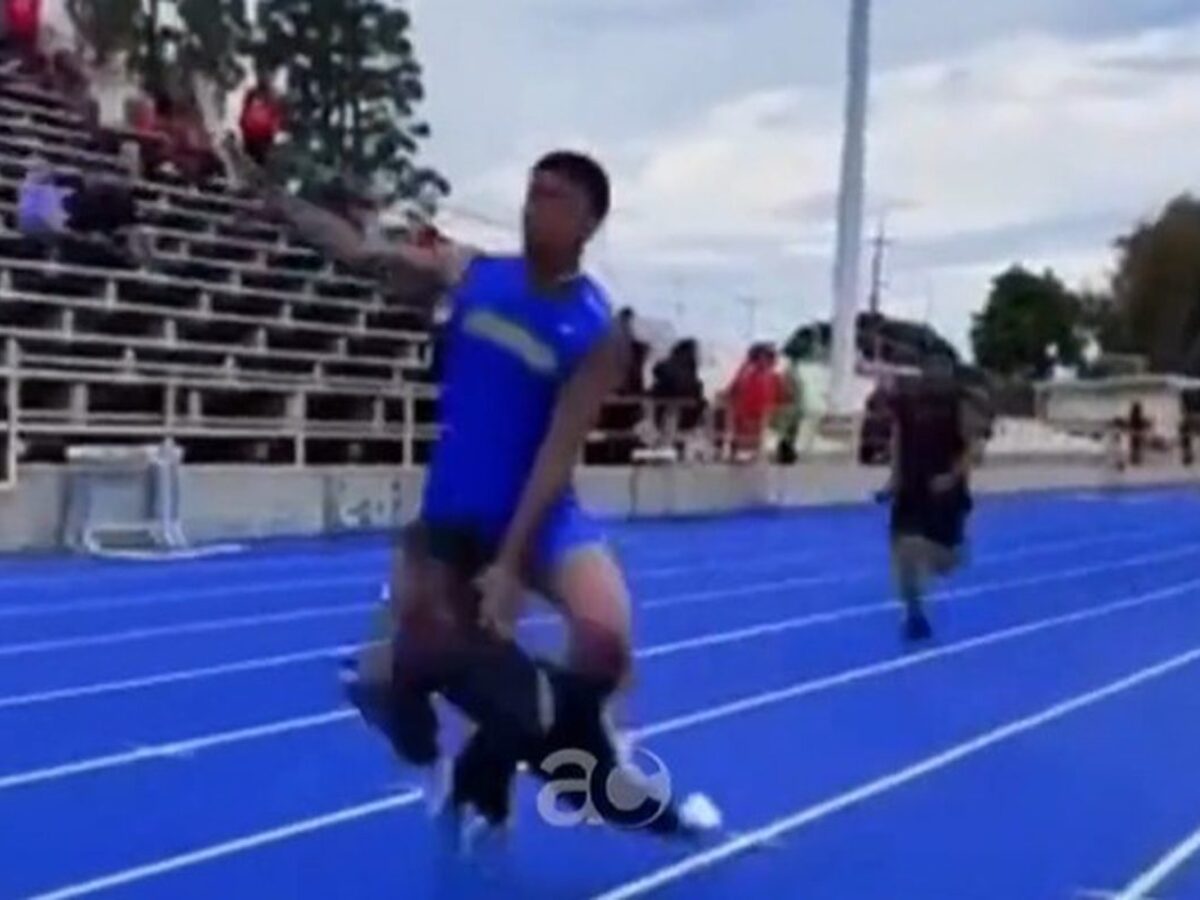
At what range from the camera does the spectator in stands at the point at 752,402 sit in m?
34.9

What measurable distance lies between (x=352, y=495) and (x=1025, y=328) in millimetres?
68580

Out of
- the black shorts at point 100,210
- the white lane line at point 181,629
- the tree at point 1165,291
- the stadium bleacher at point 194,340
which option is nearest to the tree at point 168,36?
the stadium bleacher at point 194,340

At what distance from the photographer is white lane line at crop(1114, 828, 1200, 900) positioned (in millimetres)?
8219

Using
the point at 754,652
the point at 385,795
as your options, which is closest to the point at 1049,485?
the point at 754,652

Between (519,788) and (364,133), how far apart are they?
48649mm

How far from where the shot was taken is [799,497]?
36781 mm

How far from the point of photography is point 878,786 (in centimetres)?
1014

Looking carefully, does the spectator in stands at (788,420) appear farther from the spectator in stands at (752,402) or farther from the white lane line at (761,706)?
the white lane line at (761,706)

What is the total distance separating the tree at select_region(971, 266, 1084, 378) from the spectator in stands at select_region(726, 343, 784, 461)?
54.0 m

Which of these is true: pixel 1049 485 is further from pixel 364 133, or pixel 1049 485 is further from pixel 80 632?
pixel 80 632

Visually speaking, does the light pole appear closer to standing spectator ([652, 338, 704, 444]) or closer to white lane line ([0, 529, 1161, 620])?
standing spectator ([652, 338, 704, 444])

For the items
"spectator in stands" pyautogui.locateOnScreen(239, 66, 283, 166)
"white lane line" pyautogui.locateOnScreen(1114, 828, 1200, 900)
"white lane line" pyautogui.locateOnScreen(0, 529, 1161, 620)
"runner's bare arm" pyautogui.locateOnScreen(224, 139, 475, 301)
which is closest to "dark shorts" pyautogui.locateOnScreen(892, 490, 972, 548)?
"white lane line" pyautogui.locateOnScreen(0, 529, 1161, 620)

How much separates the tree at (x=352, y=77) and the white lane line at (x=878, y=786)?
4257 centimetres

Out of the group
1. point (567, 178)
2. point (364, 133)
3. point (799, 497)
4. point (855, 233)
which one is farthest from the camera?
point (364, 133)
